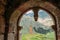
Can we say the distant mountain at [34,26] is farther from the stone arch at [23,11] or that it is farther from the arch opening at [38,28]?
the stone arch at [23,11]

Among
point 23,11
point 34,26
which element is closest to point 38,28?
point 34,26

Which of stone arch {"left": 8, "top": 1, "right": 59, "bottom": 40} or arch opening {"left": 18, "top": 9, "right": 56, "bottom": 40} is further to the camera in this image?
arch opening {"left": 18, "top": 9, "right": 56, "bottom": 40}

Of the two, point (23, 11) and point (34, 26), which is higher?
point (23, 11)

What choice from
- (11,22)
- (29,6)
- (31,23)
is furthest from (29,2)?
(31,23)

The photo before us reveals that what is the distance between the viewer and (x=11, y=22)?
3.25 m

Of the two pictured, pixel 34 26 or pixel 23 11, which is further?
pixel 34 26

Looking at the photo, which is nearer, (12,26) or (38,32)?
(12,26)

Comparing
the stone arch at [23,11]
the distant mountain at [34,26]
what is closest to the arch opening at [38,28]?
the distant mountain at [34,26]

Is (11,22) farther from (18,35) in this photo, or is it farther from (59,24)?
(59,24)

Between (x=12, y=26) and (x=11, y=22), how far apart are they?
0.24ft

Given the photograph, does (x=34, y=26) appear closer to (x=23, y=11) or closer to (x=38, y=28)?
(x=38, y=28)

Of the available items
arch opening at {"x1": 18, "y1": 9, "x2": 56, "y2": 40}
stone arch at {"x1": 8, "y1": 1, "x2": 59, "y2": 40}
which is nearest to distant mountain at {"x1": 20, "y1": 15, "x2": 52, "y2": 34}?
arch opening at {"x1": 18, "y1": 9, "x2": 56, "y2": 40}

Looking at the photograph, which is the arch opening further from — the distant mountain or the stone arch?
the stone arch

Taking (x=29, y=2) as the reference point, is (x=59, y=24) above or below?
below
